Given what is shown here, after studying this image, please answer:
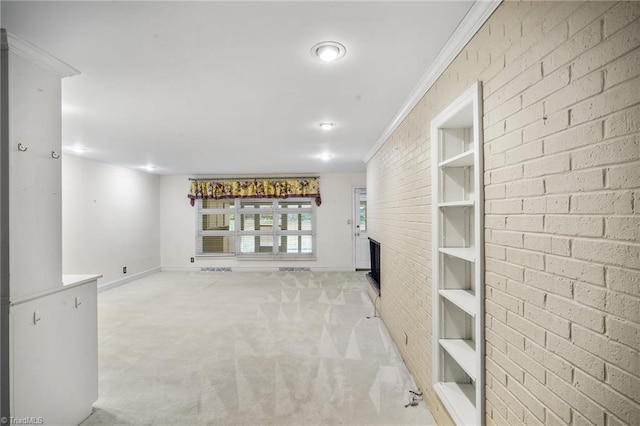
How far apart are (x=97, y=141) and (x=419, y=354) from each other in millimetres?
4619

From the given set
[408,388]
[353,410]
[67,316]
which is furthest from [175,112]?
[408,388]

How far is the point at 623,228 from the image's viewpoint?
31.8 inches

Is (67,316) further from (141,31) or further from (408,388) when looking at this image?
(408,388)

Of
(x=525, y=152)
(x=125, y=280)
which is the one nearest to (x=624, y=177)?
(x=525, y=152)

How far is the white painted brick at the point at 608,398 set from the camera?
0.79 m

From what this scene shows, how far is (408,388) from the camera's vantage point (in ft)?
8.40

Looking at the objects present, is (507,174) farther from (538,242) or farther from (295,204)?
(295,204)

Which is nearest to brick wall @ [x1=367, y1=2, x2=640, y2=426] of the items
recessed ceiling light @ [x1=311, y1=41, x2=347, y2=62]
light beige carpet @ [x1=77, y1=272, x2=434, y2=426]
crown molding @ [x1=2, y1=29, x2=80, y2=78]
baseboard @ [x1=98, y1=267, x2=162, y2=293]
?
recessed ceiling light @ [x1=311, y1=41, x2=347, y2=62]

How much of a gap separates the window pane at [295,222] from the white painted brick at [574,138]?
22.9 ft

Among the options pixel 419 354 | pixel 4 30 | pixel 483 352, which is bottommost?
pixel 419 354

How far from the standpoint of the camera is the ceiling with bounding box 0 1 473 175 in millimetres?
1513

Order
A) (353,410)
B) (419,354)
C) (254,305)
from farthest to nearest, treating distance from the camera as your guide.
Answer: (254,305), (419,354), (353,410)

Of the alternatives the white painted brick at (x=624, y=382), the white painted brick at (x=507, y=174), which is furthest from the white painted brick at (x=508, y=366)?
the white painted brick at (x=507, y=174)

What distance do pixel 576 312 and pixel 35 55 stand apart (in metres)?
2.85
